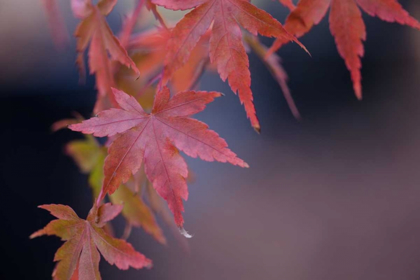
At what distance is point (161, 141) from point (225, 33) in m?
0.18

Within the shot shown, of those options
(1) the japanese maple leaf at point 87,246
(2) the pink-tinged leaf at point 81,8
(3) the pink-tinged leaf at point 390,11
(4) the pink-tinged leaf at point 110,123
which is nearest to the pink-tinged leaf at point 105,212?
(1) the japanese maple leaf at point 87,246

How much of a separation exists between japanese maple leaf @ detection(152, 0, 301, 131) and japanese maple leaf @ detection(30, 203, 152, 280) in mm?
233

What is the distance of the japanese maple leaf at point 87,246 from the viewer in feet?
1.73

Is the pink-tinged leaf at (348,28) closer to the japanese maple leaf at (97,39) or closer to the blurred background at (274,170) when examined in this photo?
the japanese maple leaf at (97,39)

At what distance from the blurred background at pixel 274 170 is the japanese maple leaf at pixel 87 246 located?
1.67 m

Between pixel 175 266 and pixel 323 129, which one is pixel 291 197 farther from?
pixel 175 266

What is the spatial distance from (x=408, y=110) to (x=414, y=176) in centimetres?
57

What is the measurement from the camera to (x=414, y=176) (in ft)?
8.57

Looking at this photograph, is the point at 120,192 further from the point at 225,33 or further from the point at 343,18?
the point at 343,18

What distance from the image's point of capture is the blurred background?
222 centimetres

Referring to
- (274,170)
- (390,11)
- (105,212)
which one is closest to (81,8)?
(105,212)

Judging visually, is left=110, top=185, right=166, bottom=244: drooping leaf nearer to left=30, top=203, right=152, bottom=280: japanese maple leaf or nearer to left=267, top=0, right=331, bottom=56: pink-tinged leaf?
left=30, top=203, right=152, bottom=280: japanese maple leaf

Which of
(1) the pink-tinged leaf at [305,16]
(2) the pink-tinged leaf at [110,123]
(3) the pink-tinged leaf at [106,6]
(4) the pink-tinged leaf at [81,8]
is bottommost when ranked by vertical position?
(2) the pink-tinged leaf at [110,123]

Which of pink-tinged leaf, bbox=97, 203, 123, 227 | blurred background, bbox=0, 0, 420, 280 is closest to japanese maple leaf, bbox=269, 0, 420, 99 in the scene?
pink-tinged leaf, bbox=97, 203, 123, 227
